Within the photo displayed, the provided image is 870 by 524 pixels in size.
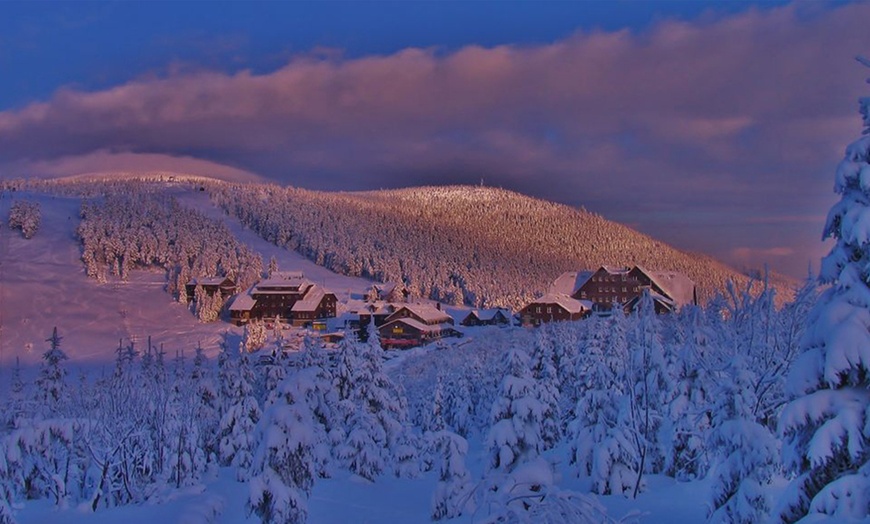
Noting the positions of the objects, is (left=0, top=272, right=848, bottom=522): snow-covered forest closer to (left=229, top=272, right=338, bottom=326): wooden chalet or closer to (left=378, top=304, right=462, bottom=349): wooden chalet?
(left=378, top=304, right=462, bottom=349): wooden chalet

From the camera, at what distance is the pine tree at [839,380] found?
1035 cm

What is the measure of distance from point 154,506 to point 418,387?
174 feet

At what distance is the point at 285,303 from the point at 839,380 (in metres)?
130

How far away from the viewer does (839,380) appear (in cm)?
1059

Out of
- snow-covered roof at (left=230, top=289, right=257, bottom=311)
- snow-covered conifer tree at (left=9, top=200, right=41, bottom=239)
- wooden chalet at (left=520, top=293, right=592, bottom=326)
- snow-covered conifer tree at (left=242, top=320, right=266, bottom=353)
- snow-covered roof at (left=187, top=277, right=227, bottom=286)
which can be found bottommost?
snow-covered conifer tree at (left=242, top=320, right=266, bottom=353)

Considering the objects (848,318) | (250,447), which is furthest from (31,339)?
(848,318)

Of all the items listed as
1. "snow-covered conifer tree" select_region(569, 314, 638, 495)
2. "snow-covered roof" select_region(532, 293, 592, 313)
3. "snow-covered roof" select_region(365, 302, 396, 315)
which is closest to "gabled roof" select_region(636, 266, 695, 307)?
"snow-covered roof" select_region(532, 293, 592, 313)

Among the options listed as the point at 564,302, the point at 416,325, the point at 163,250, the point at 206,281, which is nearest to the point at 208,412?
the point at 416,325

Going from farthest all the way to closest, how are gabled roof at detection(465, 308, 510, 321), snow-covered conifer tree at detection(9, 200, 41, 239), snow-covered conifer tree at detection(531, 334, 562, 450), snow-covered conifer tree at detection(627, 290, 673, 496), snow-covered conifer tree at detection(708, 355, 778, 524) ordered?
snow-covered conifer tree at detection(9, 200, 41, 239) → gabled roof at detection(465, 308, 510, 321) → snow-covered conifer tree at detection(531, 334, 562, 450) → snow-covered conifer tree at detection(627, 290, 673, 496) → snow-covered conifer tree at detection(708, 355, 778, 524)

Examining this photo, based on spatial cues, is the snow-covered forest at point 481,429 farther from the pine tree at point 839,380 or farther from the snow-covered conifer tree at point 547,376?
the pine tree at point 839,380

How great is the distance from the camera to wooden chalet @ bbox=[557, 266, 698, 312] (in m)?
129

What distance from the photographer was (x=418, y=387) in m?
75.9

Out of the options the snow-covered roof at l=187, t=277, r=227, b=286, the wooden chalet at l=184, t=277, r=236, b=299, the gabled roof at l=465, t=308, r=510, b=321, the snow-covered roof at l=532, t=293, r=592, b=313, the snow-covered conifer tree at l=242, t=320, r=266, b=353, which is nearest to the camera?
the snow-covered conifer tree at l=242, t=320, r=266, b=353

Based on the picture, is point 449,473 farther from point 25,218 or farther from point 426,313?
point 25,218
